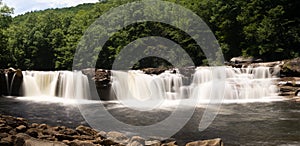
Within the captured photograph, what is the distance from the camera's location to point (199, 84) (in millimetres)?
21188

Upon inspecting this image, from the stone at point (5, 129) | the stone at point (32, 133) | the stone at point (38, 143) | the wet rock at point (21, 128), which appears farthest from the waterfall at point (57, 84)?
the stone at point (38, 143)

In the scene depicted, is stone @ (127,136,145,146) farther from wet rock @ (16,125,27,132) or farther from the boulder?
wet rock @ (16,125,27,132)

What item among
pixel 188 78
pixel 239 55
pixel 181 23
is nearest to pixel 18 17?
pixel 181 23

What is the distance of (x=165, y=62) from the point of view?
36812 millimetres

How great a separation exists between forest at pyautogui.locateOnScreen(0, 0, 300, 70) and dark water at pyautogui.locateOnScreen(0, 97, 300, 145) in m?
14.6

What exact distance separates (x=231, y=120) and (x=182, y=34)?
2410cm

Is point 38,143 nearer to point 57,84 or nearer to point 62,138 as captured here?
point 62,138

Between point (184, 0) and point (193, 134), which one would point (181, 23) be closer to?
point (184, 0)

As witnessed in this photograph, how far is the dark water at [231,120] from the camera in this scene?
954cm

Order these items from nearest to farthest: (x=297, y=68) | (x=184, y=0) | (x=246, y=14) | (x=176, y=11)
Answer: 1. (x=297, y=68)
2. (x=246, y=14)
3. (x=176, y=11)
4. (x=184, y=0)

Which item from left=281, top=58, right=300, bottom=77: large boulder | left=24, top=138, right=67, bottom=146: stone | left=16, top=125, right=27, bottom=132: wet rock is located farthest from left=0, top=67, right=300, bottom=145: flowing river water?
left=24, top=138, right=67, bottom=146: stone

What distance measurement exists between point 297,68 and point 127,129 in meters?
14.3

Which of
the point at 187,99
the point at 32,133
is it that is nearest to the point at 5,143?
the point at 32,133

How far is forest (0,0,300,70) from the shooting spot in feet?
97.7
